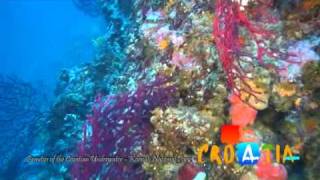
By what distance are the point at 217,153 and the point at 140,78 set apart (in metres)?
1.49

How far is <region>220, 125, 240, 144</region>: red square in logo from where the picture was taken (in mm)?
3879

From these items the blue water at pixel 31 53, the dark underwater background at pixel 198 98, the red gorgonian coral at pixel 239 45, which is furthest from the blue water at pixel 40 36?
the red gorgonian coral at pixel 239 45

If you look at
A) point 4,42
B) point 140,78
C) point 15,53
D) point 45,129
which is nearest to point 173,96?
point 140,78

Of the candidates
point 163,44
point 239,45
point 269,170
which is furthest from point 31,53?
point 269,170

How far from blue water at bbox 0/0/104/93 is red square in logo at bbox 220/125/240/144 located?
22431 mm

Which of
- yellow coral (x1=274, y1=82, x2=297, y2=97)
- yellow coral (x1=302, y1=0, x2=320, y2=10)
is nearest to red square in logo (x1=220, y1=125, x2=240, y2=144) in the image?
yellow coral (x1=274, y1=82, x2=297, y2=97)

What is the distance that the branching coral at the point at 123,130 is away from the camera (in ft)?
13.6

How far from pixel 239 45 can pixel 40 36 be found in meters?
67.5

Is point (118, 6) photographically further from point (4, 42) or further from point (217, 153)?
point (4, 42)

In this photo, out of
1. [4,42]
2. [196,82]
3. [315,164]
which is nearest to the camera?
[315,164]

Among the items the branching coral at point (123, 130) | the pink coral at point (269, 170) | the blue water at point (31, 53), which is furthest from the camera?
the blue water at point (31, 53)

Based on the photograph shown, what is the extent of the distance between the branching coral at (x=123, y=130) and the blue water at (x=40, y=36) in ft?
70.9

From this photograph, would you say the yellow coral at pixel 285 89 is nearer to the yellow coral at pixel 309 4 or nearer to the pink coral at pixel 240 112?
the pink coral at pixel 240 112

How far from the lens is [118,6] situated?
30.5ft
